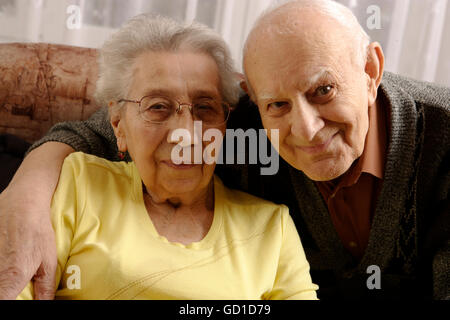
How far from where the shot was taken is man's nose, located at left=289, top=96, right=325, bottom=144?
1.17 meters

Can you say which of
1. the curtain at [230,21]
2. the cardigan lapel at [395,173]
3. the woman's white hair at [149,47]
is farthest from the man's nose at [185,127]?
the curtain at [230,21]

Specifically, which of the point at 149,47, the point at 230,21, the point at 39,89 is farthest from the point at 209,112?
the point at 230,21

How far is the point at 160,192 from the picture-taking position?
1237 mm

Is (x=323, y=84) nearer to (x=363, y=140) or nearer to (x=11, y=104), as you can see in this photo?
(x=363, y=140)

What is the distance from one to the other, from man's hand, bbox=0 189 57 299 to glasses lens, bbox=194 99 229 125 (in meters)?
0.47

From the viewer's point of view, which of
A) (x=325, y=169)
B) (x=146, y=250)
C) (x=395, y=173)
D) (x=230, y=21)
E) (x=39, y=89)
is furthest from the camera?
(x=230, y=21)

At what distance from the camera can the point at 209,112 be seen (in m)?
1.25

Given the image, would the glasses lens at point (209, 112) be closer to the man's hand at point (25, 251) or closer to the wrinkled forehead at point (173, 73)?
the wrinkled forehead at point (173, 73)

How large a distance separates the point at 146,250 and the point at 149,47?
0.55 metres

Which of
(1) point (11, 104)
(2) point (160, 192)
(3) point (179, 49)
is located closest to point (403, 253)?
(2) point (160, 192)

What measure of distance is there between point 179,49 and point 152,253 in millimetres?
552

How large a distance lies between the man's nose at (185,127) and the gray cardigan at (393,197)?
31 centimetres

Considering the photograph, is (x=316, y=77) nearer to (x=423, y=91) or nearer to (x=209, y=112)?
(x=209, y=112)

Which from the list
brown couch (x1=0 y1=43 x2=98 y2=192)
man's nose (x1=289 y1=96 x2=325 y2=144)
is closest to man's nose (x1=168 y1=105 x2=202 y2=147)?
man's nose (x1=289 y1=96 x2=325 y2=144)
